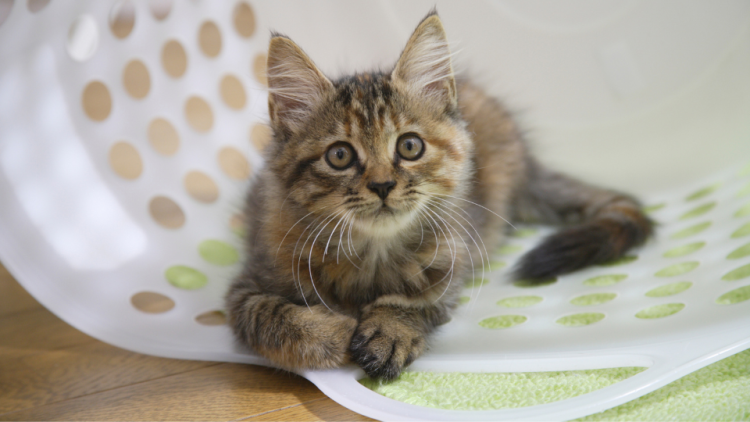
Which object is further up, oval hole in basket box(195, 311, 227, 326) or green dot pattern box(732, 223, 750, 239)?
green dot pattern box(732, 223, 750, 239)

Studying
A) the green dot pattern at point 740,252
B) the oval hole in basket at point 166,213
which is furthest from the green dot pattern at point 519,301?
the oval hole in basket at point 166,213

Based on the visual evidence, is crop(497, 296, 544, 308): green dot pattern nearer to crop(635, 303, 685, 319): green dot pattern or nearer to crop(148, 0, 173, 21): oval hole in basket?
crop(635, 303, 685, 319): green dot pattern

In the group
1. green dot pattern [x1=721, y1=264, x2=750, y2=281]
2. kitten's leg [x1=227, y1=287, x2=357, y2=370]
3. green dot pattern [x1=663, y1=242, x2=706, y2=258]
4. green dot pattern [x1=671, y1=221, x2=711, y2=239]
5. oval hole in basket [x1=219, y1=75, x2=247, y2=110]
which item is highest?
oval hole in basket [x1=219, y1=75, x2=247, y2=110]

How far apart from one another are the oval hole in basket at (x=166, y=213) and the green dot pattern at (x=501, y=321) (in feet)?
3.93

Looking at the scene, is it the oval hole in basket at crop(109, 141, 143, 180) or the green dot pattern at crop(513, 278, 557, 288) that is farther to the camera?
the oval hole in basket at crop(109, 141, 143, 180)

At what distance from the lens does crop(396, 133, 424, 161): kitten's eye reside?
4.22 feet

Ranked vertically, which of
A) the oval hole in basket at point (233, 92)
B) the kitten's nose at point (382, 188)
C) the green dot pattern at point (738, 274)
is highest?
the oval hole in basket at point (233, 92)

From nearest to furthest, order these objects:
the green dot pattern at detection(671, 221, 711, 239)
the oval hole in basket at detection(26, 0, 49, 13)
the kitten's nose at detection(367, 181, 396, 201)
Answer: the kitten's nose at detection(367, 181, 396, 201)
the oval hole in basket at detection(26, 0, 49, 13)
the green dot pattern at detection(671, 221, 711, 239)

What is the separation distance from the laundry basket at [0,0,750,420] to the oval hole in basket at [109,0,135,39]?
0.03 meters

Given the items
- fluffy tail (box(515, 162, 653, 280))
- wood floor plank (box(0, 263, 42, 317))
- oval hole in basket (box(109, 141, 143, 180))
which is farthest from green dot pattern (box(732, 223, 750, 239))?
wood floor plank (box(0, 263, 42, 317))

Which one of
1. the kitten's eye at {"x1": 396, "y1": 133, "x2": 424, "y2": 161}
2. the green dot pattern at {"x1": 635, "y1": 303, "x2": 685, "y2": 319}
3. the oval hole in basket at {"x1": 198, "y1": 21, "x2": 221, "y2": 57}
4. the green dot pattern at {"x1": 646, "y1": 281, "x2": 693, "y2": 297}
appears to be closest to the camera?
the kitten's eye at {"x1": 396, "y1": 133, "x2": 424, "y2": 161}

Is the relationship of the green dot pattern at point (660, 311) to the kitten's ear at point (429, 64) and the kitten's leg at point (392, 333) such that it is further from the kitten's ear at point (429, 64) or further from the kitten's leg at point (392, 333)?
the kitten's ear at point (429, 64)

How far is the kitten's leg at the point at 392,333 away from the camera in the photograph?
120 centimetres

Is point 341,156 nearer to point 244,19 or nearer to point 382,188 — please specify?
point 382,188
